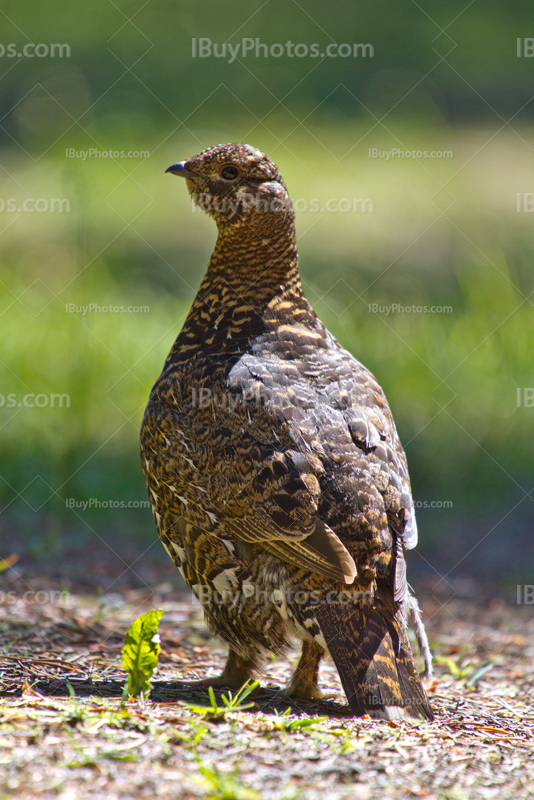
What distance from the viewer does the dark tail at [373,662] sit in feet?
10.2

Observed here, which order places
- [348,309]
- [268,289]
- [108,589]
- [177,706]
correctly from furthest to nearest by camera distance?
[348,309] → [108,589] → [268,289] → [177,706]

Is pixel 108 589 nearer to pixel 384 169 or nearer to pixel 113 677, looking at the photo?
pixel 113 677

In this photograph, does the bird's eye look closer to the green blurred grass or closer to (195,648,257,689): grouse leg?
the green blurred grass

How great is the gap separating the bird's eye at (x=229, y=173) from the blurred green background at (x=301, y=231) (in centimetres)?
161

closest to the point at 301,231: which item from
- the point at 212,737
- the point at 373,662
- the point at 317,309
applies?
the point at 317,309

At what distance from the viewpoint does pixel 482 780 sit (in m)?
2.57

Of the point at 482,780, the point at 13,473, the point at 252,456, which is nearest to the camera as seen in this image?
the point at 482,780

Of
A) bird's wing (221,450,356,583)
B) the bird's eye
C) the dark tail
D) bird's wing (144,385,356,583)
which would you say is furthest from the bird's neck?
the dark tail

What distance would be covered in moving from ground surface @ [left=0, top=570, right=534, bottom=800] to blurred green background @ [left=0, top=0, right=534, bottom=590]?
162 centimetres

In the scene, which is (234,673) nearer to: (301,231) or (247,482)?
(247,482)

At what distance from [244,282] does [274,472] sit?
1118mm

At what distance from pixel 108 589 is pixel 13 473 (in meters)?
1.82

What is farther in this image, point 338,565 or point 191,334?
point 191,334

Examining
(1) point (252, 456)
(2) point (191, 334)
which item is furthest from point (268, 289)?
(1) point (252, 456)
